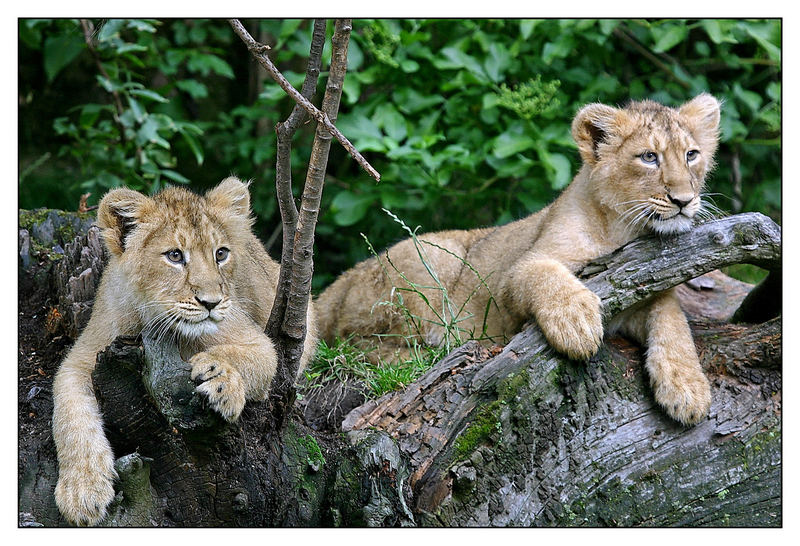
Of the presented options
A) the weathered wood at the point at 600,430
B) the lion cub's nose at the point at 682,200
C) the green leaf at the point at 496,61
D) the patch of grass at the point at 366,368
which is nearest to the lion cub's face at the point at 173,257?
the weathered wood at the point at 600,430

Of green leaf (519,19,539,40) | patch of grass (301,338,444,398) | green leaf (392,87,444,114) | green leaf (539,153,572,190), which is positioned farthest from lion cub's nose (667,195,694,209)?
green leaf (392,87,444,114)

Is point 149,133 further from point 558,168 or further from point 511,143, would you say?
point 558,168

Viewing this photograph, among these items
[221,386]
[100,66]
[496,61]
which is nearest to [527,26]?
[496,61]

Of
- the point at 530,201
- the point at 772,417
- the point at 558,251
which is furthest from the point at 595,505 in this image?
the point at 530,201

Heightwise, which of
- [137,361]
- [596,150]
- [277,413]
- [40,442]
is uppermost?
[596,150]

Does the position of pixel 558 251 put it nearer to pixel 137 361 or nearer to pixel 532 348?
pixel 532 348

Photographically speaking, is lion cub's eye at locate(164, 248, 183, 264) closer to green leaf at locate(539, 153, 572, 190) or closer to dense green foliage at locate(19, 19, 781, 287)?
dense green foliage at locate(19, 19, 781, 287)

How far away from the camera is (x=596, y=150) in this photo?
611cm

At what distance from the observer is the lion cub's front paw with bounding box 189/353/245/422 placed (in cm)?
405

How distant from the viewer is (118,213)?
478cm

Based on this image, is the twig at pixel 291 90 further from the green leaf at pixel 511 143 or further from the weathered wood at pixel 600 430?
the green leaf at pixel 511 143

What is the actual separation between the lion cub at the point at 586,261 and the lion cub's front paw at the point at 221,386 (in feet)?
6.62

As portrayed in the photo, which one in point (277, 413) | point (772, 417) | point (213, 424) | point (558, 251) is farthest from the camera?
point (558, 251)

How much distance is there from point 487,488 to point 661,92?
6182 mm
